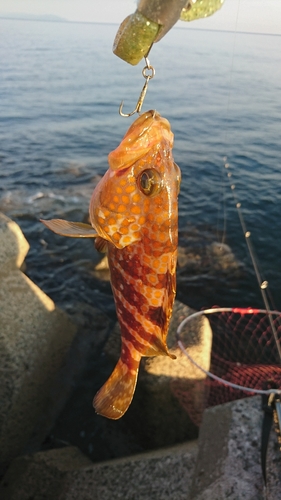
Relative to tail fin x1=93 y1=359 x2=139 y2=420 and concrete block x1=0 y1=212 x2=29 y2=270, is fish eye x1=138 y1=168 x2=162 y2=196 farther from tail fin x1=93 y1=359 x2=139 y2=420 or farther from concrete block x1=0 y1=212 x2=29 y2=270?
concrete block x1=0 y1=212 x2=29 y2=270

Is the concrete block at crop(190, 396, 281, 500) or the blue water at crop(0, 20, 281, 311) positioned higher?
the concrete block at crop(190, 396, 281, 500)

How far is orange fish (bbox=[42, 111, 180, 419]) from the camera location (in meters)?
2.07

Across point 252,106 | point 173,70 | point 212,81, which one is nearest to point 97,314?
point 252,106

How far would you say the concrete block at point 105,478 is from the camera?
3803 millimetres

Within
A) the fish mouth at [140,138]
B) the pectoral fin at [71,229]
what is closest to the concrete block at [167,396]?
the pectoral fin at [71,229]

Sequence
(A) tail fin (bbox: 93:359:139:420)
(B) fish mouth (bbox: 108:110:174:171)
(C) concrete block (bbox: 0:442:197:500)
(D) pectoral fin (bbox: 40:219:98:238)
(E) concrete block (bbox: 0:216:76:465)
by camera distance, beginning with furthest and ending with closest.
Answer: (E) concrete block (bbox: 0:216:76:465)
(C) concrete block (bbox: 0:442:197:500)
(A) tail fin (bbox: 93:359:139:420)
(D) pectoral fin (bbox: 40:219:98:238)
(B) fish mouth (bbox: 108:110:174:171)

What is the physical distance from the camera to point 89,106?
75.8 ft

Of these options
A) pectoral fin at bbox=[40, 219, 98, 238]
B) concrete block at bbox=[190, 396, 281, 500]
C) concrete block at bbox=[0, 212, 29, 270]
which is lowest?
concrete block at bbox=[190, 396, 281, 500]

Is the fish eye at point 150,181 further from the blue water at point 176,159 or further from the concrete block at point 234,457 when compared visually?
the blue water at point 176,159

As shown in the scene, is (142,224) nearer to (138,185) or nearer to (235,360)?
(138,185)

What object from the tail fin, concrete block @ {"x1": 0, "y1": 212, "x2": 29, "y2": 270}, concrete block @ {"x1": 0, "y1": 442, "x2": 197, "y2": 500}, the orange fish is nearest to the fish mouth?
the orange fish

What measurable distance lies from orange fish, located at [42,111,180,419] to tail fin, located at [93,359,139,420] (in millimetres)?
56

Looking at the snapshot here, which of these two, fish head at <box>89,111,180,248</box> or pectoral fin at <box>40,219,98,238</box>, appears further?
pectoral fin at <box>40,219,98,238</box>

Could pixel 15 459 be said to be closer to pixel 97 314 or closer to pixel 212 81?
pixel 97 314
